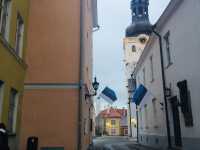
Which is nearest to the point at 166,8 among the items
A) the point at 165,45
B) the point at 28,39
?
the point at 165,45

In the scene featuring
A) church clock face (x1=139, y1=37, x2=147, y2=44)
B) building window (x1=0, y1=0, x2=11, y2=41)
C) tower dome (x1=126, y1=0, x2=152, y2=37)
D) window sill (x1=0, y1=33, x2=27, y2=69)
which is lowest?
window sill (x1=0, y1=33, x2=27, y2=69)

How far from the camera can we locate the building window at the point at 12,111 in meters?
11.5

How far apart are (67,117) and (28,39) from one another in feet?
12.6

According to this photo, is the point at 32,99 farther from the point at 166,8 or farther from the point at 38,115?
the point at 166,8

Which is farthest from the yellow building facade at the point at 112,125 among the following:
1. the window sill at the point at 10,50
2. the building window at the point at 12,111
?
the window sill at the point at 10,50

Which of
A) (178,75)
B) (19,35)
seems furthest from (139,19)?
(19,35)

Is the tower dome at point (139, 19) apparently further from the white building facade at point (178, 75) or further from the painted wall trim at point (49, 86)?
the painted wall trim at point (49, 86)

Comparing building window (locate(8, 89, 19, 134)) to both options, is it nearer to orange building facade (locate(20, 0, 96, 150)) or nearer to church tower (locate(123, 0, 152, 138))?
orange building facade (locate(20, 0, 96, 150))

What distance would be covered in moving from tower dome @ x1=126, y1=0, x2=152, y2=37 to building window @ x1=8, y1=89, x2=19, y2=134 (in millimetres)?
44357

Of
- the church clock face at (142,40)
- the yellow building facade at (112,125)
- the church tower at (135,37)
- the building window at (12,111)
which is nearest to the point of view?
the building window at (12,111)

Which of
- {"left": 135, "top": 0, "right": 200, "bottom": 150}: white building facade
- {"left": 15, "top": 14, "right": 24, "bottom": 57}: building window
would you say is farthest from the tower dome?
{"left": 15, "top": 14, "right": 24, "bottom": 57}: building window

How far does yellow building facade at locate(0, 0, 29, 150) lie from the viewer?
10.3 metres

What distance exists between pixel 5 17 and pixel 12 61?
1525 millimetres

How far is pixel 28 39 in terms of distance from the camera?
13.8 m
